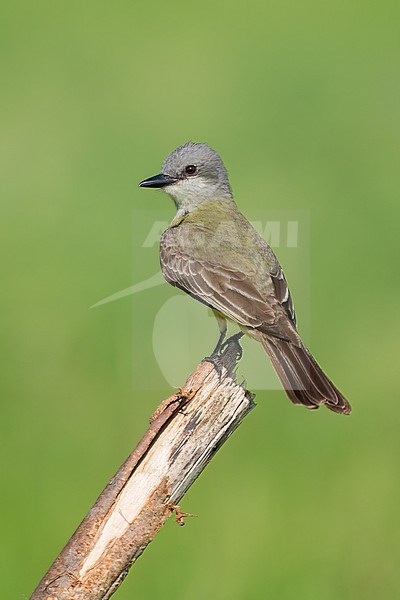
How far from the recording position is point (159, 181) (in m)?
7.59

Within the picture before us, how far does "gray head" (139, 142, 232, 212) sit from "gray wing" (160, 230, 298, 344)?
54cm

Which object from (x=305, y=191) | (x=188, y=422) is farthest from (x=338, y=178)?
(x=188, y=422)

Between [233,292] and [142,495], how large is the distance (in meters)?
2.28

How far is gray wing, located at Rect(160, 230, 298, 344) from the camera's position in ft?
21.4

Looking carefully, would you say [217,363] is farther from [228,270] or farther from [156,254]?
[156,254]

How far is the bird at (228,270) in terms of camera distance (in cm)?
626

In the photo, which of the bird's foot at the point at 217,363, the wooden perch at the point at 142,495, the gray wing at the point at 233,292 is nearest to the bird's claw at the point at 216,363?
the bird's foot at the point at 217,363

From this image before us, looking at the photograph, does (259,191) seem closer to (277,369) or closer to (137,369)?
(137,369)

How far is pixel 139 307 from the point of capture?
9758 millimetres

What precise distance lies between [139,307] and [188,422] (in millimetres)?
4904

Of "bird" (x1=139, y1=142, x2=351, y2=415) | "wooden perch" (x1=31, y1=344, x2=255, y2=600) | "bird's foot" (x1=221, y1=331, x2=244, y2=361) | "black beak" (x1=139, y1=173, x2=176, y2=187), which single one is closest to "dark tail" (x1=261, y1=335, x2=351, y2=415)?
"bird" (x1=139, y1=142, x2=351, y2=415)

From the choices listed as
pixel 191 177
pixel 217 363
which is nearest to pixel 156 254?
pixel 191 177

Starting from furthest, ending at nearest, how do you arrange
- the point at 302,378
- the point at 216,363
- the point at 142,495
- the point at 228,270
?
the point at 228,270, the point at 302,378, the point at 216,363, the point at 142,495

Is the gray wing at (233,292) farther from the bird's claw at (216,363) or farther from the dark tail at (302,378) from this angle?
the bird's claw at (216,363)
